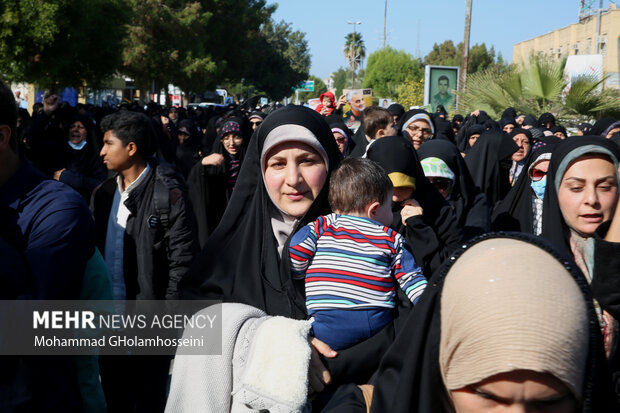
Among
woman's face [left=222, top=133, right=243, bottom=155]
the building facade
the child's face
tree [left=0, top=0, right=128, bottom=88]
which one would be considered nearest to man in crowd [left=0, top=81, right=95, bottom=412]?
the child's face

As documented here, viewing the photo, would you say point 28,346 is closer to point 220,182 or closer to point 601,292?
point 601,292

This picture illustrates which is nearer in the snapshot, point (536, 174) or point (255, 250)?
point (255, 250)

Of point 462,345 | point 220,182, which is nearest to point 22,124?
point 220,182

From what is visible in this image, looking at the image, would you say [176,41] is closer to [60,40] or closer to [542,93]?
[60,40]

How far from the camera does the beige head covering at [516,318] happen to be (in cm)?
139

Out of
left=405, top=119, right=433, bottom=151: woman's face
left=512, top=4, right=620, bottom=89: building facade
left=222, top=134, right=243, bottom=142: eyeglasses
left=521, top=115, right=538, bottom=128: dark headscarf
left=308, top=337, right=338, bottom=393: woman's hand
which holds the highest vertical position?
left=512, top=4, right=620, bottom=89: building facade

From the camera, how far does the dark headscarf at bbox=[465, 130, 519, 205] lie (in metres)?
7.90

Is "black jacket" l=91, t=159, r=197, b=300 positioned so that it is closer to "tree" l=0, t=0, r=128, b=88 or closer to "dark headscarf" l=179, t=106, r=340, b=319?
"dark headscarf" l=179, t=106, r=340, b=319

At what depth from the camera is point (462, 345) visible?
1478mm

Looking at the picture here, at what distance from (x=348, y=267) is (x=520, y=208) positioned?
2.67 meters

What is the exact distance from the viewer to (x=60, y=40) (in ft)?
58.0

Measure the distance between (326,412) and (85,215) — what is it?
1.16 meters

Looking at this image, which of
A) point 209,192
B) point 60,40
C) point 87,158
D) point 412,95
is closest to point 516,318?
point 209,192

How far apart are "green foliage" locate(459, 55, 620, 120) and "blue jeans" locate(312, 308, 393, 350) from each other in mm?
11643
